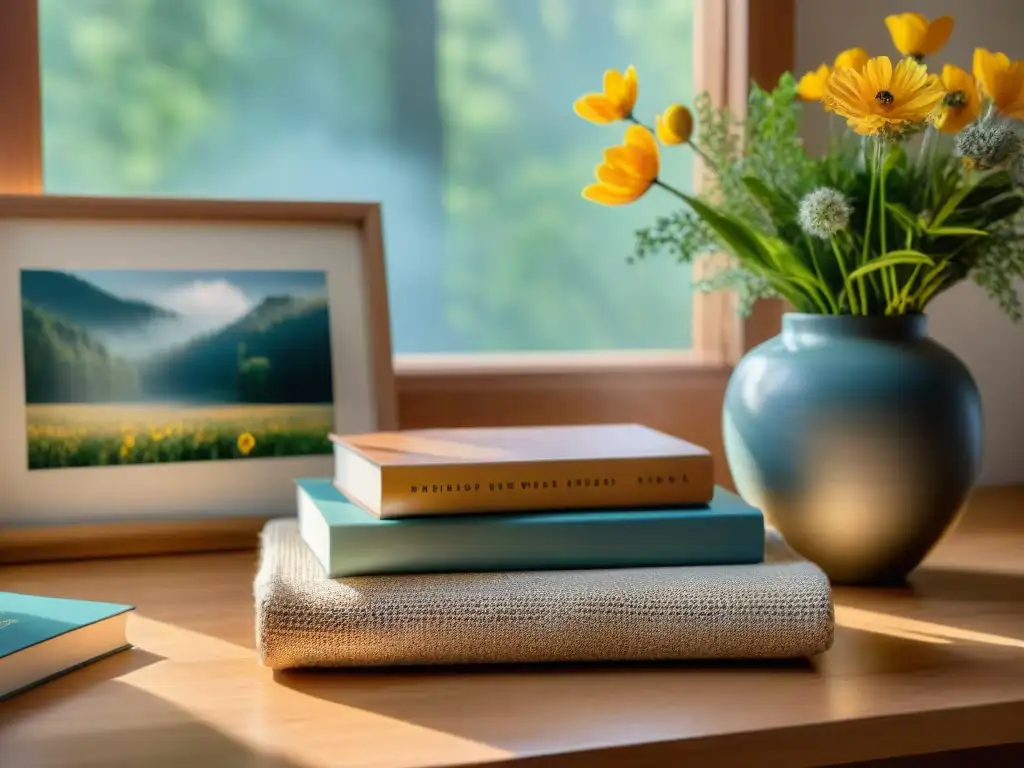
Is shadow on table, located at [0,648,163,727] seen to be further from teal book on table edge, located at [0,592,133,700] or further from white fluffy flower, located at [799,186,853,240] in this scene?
white fluffy flower, located at [799,186,853,240]

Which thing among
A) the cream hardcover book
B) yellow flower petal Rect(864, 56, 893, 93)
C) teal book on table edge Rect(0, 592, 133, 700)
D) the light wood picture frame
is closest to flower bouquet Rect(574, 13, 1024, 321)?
yellow flower petal Rect(864, 56, 893, 93)

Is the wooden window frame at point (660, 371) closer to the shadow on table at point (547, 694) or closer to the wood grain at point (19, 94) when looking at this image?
the wood grain at point (19, 94)

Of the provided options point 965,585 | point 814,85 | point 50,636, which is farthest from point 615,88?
point 50,636

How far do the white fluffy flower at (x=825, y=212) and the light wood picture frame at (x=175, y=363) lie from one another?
0.42 m

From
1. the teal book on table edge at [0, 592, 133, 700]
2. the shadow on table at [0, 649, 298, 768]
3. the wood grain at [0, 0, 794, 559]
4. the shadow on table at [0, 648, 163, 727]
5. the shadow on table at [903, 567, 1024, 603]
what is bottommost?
the shadow on table at [903, 567, 1024, 603]

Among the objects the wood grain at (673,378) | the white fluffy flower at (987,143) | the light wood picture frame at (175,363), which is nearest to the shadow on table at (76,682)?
the light wood picture frame at (175,363)

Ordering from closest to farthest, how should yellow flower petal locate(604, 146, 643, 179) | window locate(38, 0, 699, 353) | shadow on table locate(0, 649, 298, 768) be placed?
shadow on table locate(0, 649, 298, 768)
yellow flower petal locate(604, 146, 643, 179)
window locate(38, 0, 699, 353)

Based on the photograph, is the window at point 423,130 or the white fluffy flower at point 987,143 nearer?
the white fluffy flower at point 987,143

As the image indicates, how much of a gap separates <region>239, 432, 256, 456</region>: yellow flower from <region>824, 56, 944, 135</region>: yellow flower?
0.58m

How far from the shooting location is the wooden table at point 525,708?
0.61 meters

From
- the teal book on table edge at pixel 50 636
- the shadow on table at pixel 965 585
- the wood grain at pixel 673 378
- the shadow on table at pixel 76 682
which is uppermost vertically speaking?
the wood grain at pixel 673 378

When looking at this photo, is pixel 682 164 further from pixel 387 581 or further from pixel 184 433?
pixel 387 581

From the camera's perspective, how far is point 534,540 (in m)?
0.78

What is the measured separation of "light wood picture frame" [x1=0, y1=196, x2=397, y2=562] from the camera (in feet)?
3.33
